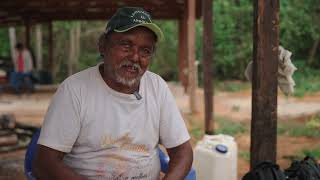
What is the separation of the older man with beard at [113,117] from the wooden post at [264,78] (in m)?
0.78

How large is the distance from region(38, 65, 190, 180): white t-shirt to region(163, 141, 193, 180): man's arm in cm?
4

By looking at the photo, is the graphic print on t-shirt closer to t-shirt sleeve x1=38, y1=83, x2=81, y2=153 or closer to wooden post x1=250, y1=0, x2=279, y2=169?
t-shirt sleeve x1=38, y1=83, x2=81, y2=153

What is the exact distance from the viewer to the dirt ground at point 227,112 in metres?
6.08

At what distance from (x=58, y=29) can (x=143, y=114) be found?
2148 centimetres

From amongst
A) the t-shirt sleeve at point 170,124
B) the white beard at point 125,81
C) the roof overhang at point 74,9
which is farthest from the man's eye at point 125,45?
the roof overhang at point 74,9

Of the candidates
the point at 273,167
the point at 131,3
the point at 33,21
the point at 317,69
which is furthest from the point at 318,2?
the point at 273,167

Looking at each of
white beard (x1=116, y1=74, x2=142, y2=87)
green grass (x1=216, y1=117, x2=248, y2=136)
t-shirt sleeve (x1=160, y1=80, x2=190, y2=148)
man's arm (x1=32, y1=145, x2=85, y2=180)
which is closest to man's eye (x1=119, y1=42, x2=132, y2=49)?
white beard (x1=116, y1=74, x2=142, y2=87)

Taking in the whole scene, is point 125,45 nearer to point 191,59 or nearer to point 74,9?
point 191,59

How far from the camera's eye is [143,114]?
2.48m

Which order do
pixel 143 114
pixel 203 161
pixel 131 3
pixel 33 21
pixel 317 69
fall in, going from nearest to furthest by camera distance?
pixel 143 114 → pixel 203 161 → pixel 131 3 → pixel 33 21 → pixel 317 69

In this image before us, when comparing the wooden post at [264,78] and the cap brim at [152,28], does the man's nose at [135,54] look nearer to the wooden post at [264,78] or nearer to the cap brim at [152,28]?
the cap brim at [152,28]

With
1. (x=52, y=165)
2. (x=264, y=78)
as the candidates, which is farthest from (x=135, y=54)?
(x=264, y=78)

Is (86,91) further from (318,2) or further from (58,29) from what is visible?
(58,29)

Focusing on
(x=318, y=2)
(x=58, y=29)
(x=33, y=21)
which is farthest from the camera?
(x=58, y=29)
